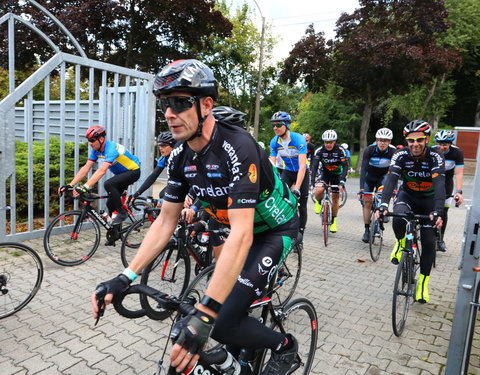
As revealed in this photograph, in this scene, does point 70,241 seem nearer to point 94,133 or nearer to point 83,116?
point 94,133

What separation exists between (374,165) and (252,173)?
6.31m

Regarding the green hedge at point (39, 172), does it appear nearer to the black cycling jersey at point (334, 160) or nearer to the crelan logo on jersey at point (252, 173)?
the black cycling jersey at point (334, 160)

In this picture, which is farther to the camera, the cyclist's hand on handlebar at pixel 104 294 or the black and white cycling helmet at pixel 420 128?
the black and white cycling helmet at pixel 420 128

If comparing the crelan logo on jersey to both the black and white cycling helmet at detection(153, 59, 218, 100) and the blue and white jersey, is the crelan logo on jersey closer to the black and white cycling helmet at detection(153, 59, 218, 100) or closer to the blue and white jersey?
the black and white cycling helmet at detection(153, 59, 218, 100)

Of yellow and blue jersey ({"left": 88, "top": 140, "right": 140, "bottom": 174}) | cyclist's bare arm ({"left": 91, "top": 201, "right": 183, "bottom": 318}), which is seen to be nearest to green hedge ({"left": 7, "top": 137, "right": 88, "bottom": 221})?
yellow and blue jersey ({"left": 88, "top": 140, "right": 140, "bottom": 174})

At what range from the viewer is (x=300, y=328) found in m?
2.78

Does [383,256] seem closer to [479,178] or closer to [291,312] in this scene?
[479,178]

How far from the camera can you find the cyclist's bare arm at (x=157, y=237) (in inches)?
81.7

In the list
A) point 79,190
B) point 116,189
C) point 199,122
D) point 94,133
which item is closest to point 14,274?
point 79,190

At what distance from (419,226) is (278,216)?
2.89 meters

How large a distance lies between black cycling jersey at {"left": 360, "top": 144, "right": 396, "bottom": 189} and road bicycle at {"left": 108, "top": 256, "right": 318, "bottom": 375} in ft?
17.2

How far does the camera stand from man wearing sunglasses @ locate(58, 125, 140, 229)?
6031 mm

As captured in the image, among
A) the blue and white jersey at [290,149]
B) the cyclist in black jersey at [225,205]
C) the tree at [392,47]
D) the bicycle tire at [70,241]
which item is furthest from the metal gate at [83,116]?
the tree at [392,47]

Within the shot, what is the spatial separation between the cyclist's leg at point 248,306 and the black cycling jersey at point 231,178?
0.21 metres
